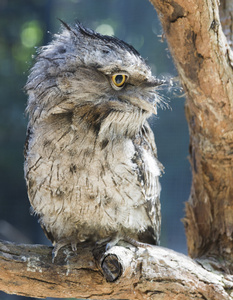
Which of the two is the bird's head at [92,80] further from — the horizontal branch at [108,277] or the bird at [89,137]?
the horizontal branch at [108,277]

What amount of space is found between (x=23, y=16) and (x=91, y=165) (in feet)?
6.07

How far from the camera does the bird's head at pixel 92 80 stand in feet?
4.72

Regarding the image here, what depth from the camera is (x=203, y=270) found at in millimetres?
1529

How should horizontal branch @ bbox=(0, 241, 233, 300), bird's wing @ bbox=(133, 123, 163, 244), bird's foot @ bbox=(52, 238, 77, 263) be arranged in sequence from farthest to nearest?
bird's wing @ bbox=(133, 123, 163, 244) < bird's foot @ bbox=(52, 238, 77, 263) < horizontal branch @ bbox=(0, 241, 233, 300)

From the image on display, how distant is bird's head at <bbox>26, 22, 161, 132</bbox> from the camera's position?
56.6 inches

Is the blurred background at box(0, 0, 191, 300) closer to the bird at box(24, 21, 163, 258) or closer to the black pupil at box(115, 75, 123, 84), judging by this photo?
the bird at box(24, 21, 163, 258)

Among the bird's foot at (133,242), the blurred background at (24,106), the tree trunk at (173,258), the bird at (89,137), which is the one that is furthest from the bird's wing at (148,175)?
the blurred background at (24,106)

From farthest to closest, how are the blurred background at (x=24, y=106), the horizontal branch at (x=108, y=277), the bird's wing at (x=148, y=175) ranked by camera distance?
the blurred background at (x=24, y=106) < the bird's wing at (x=148, y=175) < the horizontal branch at (x=108, y=277)

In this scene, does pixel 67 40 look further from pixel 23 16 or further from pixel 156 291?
pixel 23 16

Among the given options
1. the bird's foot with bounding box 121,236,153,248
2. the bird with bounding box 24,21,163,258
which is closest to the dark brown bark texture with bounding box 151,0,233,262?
the bird with bounding box 24,21,163,258

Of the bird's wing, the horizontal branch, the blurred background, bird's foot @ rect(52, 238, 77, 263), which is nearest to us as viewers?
the horizontal branch

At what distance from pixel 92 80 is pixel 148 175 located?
54 centimetres

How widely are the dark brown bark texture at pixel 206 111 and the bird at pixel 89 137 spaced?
0.53 ft

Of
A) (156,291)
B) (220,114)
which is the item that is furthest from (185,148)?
(156,291)
